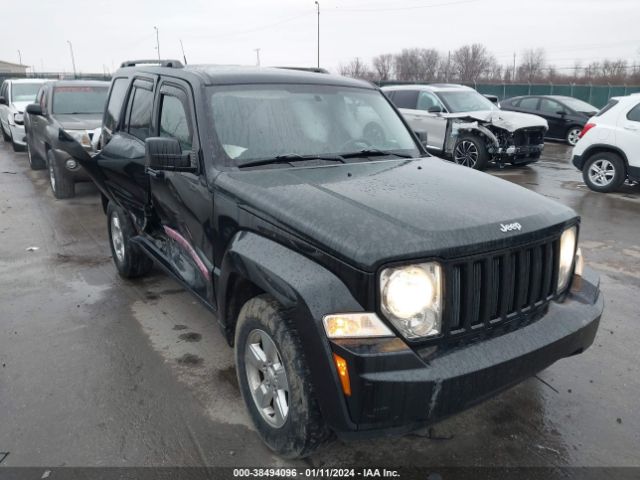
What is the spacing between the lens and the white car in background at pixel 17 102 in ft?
41.8

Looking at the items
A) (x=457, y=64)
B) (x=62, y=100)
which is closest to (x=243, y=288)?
(x=62, y=100)

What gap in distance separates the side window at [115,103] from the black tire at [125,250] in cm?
78

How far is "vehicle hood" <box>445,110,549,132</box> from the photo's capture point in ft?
36.1

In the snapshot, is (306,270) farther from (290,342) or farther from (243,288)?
(243,288)

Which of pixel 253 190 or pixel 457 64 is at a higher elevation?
pixel 457 64

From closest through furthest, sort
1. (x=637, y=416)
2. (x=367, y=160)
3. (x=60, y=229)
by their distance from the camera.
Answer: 1. (x=637, y=416)
2. (x=367, y=160)
3. (x=60, y=229)

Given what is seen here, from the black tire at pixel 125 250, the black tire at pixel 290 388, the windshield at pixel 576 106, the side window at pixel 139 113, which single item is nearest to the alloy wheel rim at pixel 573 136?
the windshield at pixel 576 106

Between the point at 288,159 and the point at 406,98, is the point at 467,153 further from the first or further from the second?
the point at 288,159

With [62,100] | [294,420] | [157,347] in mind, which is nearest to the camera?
[294,420]

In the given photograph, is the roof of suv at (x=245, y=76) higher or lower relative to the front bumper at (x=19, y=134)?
higher

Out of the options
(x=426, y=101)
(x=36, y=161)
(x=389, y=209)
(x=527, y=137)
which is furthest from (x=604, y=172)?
(x=36, y=161)

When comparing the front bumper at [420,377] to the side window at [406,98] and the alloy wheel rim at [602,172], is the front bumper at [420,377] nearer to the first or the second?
the alloy wheel rim at [602,172]

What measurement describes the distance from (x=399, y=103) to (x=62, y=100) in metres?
7.43

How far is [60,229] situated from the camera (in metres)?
7.05
